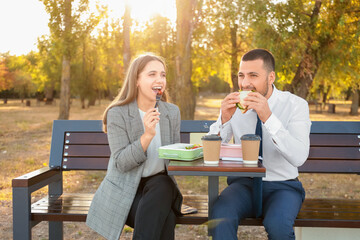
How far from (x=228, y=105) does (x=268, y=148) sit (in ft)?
1.62

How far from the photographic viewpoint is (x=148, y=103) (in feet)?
10.7

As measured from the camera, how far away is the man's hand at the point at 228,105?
9.15 feet

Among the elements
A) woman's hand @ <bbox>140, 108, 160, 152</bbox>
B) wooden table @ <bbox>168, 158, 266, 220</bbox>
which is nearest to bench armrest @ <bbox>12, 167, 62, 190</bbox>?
woman's hand @ <bbox>140, 108, 160, 152</bbox>

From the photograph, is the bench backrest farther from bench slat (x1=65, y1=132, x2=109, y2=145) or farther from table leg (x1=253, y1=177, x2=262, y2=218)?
table leg (x1=253, y1=177, x2=262, y2=218)

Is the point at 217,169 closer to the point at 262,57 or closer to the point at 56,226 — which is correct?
the point at 262,57

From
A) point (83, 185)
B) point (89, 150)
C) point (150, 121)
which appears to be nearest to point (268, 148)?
point (150, 121)

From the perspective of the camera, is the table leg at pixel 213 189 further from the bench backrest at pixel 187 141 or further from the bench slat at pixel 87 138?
the bench slat at pixel 87 138

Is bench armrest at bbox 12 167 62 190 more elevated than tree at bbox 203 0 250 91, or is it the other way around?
tree at bbox 203 0 250 91

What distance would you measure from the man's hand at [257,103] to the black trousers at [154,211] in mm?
790

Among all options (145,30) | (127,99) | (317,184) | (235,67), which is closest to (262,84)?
(127,99)

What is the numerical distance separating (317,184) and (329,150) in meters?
3.69

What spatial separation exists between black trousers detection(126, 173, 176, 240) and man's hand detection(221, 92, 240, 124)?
60 cm

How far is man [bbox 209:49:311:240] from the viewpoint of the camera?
8.80 feet

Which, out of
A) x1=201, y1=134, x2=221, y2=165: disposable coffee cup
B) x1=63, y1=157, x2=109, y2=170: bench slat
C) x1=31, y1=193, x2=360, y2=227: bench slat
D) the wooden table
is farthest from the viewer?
x1=63, y1=157, x2=109, y2=170: bench slat
